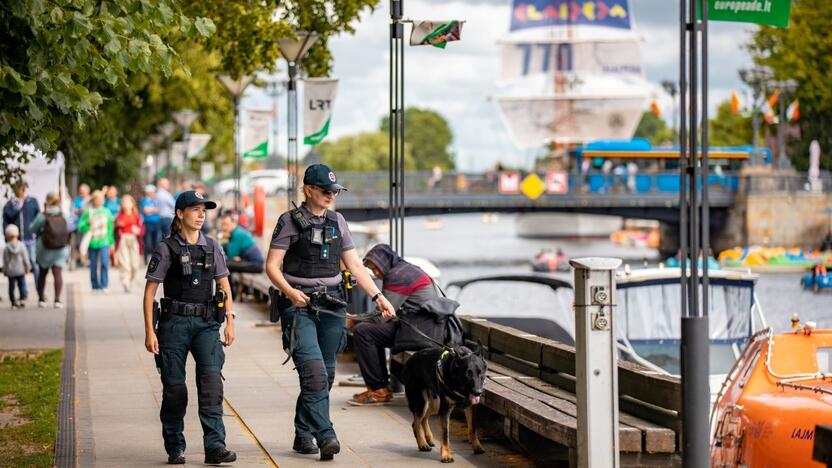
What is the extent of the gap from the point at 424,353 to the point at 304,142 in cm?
983

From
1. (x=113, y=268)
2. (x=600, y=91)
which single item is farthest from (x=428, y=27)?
(x=600, y=91)

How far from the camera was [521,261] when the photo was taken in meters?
89.6

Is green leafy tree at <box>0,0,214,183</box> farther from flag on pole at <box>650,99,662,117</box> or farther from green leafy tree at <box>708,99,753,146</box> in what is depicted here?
green leafy tree at <box>708,99,753,146</box>

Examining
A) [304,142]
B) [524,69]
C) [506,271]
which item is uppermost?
[524,69]

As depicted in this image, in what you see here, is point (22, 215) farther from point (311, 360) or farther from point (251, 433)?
point (311, 360)

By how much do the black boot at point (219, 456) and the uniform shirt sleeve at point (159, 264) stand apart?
1.14 m

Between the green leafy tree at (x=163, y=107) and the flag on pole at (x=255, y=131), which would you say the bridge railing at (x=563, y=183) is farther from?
the flag on pole at (x=255, y=131)

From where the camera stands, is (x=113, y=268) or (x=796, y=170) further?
(x=796, y=170)

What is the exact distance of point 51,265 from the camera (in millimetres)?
23906

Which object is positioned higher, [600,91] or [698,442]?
[600,91]

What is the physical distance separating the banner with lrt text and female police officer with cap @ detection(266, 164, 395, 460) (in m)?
101

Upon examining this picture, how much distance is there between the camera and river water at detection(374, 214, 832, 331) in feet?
181

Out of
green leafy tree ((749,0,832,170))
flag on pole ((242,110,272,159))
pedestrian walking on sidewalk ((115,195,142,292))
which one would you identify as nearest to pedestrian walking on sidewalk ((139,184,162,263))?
flag on pole ((242,110,272,159))

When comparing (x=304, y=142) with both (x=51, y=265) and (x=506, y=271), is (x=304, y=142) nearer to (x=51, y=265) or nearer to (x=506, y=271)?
(x=51, y=265)
